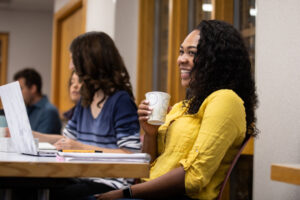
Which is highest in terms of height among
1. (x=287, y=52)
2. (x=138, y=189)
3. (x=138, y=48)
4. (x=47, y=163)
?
(x=138, y=48)

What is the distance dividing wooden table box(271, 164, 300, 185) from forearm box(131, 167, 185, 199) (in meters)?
0.37

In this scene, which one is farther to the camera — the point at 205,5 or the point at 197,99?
the point at 205,5

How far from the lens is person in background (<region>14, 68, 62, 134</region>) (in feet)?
12.5

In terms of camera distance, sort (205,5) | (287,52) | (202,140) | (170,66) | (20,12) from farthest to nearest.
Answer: (20,12) → (170,66) → (205,5) → (287,52) → (202,140)

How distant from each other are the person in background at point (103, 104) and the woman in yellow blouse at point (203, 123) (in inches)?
12.4

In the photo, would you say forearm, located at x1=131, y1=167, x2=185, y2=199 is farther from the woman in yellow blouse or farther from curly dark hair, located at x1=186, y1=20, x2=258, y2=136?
curly dark hair, located at x1=186, y1=20, x2=258, y2=136

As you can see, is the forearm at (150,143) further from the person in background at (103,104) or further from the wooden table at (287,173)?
the wooden table at (287,173)

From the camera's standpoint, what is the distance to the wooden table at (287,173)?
1.07 m

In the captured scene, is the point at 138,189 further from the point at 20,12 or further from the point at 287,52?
the point at 20,12

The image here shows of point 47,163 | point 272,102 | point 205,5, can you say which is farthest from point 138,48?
point 47,163

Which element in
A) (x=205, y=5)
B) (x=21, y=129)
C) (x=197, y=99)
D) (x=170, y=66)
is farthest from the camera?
(x=170, y=66)

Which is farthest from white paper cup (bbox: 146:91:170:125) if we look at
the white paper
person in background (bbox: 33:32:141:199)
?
person in background (bbox: 33:32:141:199)

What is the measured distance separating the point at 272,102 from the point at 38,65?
6.47 m

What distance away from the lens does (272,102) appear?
193cm
